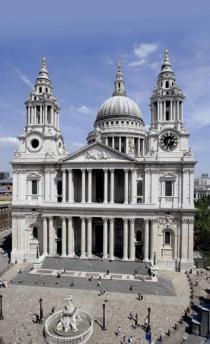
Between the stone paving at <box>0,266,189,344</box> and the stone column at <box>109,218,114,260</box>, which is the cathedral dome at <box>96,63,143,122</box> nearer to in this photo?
the stone column at <box>109,218,114,260</box>

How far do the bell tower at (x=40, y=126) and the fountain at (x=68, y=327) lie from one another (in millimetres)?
29066

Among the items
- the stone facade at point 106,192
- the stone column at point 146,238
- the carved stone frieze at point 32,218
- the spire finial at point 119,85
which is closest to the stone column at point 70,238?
the stone facade at point 106,192

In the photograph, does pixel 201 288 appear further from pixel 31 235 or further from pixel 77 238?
pixel 31 235

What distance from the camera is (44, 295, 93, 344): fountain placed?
25.3 m

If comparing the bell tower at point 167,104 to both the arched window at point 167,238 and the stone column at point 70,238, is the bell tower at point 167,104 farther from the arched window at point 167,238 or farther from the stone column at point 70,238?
the stone column at point 70,238

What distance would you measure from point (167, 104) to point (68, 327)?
127 feet

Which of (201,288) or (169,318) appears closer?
(169,318)

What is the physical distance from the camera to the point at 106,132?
64.1 m

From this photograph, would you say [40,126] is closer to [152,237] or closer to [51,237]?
[51,237]

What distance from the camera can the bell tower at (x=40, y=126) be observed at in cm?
5178

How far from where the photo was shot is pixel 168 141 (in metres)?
48.5

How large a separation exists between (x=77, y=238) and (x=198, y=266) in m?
22.1

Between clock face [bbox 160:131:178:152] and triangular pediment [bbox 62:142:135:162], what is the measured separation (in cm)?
624

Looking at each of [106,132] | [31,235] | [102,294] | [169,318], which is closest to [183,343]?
[169,318]
